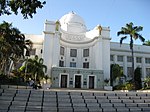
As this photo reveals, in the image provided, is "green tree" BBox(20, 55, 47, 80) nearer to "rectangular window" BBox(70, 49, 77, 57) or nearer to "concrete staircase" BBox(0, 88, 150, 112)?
"rectangular window" BBox(70, 49, 77, 57)

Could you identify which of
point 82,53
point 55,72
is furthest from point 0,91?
point 82,53

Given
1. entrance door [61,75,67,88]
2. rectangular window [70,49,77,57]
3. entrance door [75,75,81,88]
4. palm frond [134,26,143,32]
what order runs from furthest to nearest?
rectangular window [70,49,77,57] < entrance door [75,75,81,88] < entrance door [61,75,67,88] < palm frond [134,26,143,32]

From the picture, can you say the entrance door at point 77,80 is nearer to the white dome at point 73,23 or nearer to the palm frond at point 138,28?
the white dome at point 73,23

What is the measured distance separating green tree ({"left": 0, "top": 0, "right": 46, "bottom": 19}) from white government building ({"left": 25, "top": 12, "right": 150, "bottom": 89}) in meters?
24.3

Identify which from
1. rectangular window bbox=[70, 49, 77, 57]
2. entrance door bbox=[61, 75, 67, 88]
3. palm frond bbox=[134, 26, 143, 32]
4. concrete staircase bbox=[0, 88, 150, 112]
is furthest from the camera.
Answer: rectangular window bbox=[70, 49, 77, 57]

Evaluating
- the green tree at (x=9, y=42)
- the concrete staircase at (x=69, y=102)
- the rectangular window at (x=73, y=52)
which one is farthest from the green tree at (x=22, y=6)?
the rectangular window at (x=73, y=52)

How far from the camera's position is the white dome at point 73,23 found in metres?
46.2

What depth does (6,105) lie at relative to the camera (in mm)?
10352

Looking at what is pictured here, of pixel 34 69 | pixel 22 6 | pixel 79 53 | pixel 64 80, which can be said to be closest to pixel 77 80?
pixel 64 80

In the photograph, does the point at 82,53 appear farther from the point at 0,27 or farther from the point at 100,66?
the point at 0,27

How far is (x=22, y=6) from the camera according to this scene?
13133 millimetres

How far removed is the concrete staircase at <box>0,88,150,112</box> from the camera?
Result: 1037 cm

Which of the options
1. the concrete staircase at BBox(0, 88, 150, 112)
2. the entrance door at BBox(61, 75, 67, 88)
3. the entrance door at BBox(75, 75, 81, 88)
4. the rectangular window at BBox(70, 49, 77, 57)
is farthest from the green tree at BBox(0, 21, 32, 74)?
the rectangular window at BBox(70, 49, 77, 57)

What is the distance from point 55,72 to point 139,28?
1648 cm
